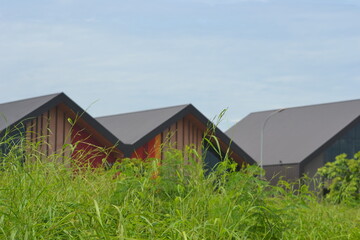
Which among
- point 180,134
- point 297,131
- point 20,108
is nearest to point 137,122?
point 180,134

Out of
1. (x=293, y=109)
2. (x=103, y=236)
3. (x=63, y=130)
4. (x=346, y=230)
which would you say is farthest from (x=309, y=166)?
(x=103, y=236)

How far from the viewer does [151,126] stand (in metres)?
19.2

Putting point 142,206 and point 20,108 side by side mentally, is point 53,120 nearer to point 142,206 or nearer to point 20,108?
point 20,108

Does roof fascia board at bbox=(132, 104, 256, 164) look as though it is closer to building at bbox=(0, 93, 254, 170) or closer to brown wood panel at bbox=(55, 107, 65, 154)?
building at bbox=(0, 93, 254, 170)

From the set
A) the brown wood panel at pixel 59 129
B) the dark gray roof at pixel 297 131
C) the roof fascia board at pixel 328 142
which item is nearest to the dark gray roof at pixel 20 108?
the brown wood panel at pixel 59 129

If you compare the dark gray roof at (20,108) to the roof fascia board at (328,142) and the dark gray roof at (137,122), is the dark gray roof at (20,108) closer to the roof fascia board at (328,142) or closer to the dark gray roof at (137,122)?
the dark gray roof at (137,122)

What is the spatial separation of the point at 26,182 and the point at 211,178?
5.84 ft

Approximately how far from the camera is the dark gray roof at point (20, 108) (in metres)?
15.4

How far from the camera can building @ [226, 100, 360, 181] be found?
28.0 metres

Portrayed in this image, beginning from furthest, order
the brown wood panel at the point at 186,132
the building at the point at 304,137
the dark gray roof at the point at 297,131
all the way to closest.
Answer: the dark gray roof at the point at 297,131
the building at the point at 304,137
the brown wood panel at the point at 186,132

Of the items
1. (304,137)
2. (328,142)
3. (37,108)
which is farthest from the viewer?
(304,137)

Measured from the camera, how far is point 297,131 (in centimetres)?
3062

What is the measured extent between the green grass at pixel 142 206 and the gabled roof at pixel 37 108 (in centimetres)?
899

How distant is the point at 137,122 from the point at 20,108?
4.81 m
